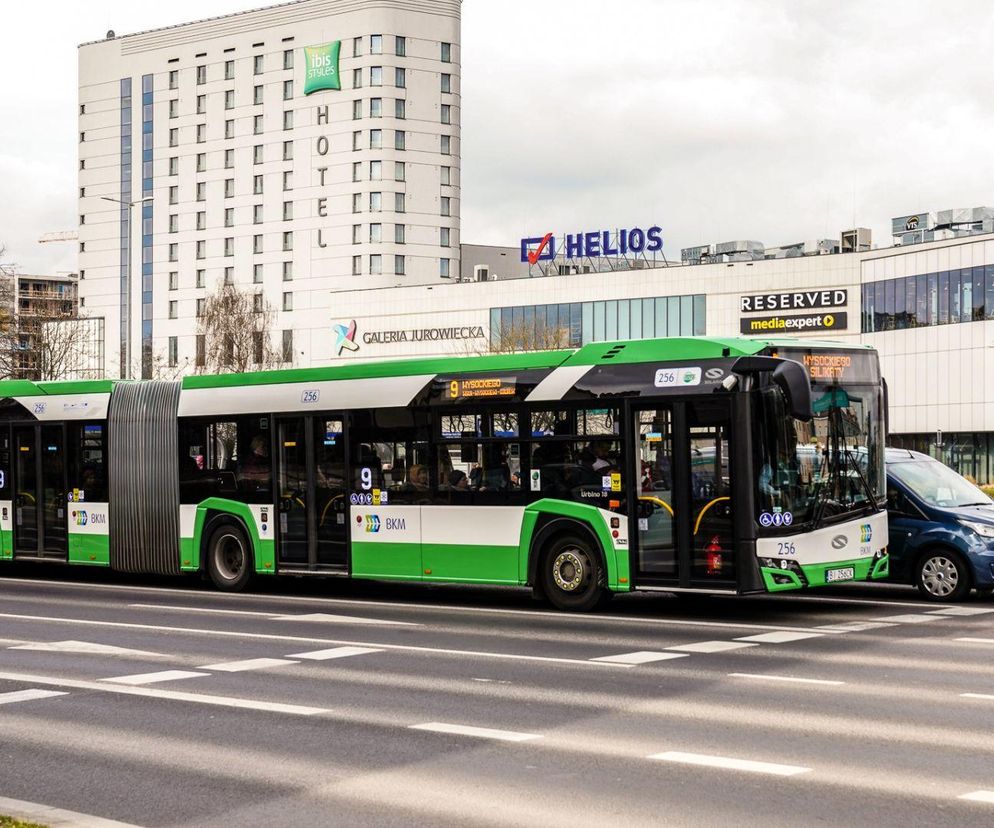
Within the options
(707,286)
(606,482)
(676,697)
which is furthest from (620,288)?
(676,697)

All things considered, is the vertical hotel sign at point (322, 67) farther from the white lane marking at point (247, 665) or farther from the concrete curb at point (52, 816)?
the concrete curb at point (52, 816)

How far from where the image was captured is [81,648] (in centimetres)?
1494

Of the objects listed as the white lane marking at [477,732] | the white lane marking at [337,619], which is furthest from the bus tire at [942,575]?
the white lane marking at [477,732]

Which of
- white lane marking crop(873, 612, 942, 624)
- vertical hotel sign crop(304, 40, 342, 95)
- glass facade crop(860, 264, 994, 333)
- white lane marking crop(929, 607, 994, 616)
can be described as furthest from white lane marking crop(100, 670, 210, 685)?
vertical hotel sign crop(304, 40, 342, 95)

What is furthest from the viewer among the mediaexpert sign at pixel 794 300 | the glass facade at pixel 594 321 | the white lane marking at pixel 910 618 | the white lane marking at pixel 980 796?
the glass facade at pixel 594 321

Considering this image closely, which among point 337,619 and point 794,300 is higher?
point 794,300

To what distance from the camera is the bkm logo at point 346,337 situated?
107125 millimetres

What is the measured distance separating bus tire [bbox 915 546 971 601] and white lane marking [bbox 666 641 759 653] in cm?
460

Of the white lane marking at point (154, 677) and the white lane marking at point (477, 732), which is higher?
the white lane marking at point (477, 732)

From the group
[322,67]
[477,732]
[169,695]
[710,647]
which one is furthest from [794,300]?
[477,732]

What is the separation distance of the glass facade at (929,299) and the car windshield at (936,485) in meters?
52.7

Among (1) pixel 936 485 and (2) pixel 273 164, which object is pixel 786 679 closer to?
(1) pixel 936 485

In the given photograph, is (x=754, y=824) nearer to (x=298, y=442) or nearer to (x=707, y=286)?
(x=298, y=442)

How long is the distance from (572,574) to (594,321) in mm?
77472
